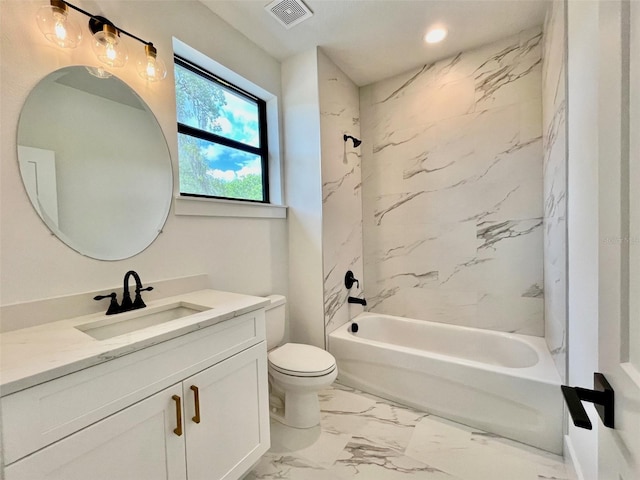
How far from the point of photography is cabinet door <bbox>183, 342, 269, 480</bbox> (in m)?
1.08

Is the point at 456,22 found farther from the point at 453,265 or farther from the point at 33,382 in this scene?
the point at 33,382

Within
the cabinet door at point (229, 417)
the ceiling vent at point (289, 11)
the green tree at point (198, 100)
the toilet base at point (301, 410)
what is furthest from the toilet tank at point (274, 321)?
the ceiling vent at point (289, 11)

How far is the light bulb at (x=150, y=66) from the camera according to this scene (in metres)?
1.38

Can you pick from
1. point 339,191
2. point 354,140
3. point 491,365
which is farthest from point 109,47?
point 491,365

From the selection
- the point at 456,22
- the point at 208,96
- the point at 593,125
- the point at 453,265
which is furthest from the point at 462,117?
the point at 208,96

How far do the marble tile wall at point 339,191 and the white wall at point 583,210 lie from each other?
147cm

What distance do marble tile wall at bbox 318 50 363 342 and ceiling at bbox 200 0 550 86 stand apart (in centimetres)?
23

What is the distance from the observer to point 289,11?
5.73ft

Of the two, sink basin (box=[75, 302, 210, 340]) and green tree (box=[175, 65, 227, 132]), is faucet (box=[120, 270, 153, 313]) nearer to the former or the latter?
sink basin (box=[75, 302, 210, 340])

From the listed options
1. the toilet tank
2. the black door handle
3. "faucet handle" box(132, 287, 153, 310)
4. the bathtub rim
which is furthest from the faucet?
the black door handle

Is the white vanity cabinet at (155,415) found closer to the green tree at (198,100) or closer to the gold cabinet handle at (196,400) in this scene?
the gold cabinet handle at (196,400)

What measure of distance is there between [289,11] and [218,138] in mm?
918

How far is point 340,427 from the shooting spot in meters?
1.76

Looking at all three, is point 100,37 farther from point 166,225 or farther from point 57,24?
point 166,225
